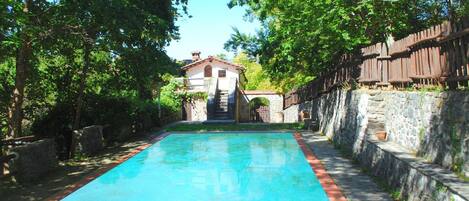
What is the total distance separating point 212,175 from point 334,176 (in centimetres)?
322

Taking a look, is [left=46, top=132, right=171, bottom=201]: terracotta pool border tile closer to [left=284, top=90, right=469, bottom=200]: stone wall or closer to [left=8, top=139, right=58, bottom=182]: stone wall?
[left=8, top=139, right=58, bottom=182]: stone wall

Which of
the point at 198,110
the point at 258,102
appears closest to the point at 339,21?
the point at 198,110

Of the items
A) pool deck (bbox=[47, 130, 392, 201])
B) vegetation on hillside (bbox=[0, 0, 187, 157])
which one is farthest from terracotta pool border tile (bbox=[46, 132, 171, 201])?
vegetation on hillside (bbox=[0, 0, 187, 157])

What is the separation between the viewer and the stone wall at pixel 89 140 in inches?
566

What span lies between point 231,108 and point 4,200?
21.8 metres

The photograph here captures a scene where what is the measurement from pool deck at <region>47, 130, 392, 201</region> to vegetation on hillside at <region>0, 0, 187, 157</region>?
2.72m

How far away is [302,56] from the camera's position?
19.7 m

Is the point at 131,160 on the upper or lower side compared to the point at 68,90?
lower

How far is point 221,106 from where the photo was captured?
107 feet

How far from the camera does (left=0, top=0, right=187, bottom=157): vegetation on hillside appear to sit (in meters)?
12.5

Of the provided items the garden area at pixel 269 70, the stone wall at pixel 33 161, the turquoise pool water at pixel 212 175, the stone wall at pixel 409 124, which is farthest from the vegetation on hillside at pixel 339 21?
the stone wall at pixel 33 161

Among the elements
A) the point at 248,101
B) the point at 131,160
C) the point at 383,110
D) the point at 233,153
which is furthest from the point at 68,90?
the point at 248,101

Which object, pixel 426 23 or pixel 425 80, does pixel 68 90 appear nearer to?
pixel 425 80

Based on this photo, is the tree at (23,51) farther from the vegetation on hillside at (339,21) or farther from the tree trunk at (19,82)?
the vegetation on hillside at (339,21)
